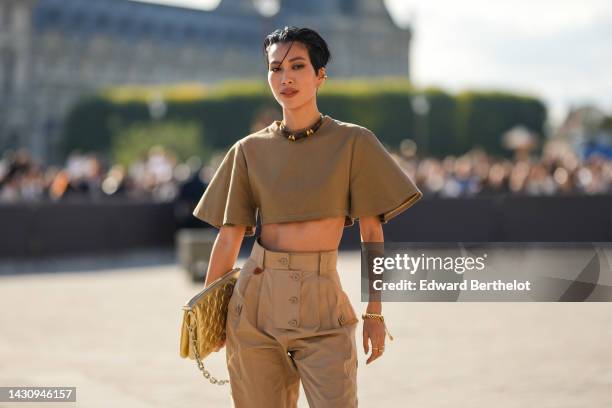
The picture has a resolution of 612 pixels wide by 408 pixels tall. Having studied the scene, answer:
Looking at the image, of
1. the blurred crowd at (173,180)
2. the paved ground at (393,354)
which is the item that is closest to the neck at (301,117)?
the paved ground at (393,354)

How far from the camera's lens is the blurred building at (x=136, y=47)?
2923 inches

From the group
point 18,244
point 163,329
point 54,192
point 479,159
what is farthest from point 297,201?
point 479,159

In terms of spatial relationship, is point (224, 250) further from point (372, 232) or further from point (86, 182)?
point (86, 182)

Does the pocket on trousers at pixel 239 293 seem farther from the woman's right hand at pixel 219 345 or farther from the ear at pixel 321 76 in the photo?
the ear at pixel 321 76

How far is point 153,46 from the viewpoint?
3465 inches

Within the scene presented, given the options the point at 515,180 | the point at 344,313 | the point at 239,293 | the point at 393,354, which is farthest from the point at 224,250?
the point at 515,180

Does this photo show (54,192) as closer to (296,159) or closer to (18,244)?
(18,244)

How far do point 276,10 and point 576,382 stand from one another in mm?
88106

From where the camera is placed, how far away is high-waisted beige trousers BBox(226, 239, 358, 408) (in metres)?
3.29

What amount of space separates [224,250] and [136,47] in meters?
84.8

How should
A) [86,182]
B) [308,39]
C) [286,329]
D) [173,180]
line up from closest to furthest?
[286,329]
[308,39]
[86,182]
[173,180]

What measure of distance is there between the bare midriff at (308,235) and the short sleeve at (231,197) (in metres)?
0.12

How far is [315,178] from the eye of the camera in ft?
11.0

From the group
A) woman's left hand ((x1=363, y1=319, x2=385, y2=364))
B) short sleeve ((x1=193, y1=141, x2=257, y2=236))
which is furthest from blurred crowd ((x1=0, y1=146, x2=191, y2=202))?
woman's left hand ((x1=363, y1=319, x2=385, y2=364))
